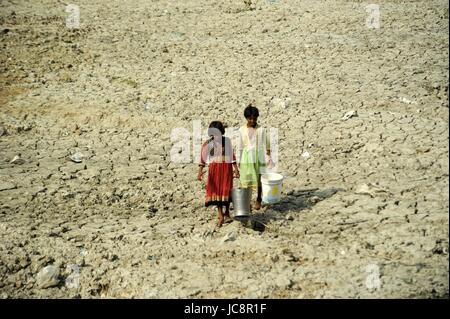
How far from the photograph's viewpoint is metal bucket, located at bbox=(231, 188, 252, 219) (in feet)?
15.5

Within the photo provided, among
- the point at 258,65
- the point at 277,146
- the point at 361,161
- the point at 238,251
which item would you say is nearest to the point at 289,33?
the point at 258,65

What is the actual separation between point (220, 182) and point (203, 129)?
224 cm

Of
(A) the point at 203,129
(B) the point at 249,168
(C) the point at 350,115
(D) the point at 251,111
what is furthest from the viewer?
(A) the point at 203,129

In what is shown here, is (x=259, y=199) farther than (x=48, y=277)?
Yes

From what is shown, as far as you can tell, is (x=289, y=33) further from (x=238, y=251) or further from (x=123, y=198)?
(x=238, y=251)

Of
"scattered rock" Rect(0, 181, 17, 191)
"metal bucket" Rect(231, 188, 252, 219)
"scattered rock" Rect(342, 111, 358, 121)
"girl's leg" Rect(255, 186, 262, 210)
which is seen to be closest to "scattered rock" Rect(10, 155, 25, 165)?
"scattered rock" Rect(0, 181, 17, 191)

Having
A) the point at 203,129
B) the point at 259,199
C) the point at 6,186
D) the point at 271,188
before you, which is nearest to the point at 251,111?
the point at 271,188

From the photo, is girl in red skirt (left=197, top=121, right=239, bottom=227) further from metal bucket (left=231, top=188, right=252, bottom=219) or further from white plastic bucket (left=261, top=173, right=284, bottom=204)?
white plastic bucket (left=261, top=173, right=284, bottom=204)

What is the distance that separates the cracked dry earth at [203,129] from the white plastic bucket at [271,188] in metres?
0.13

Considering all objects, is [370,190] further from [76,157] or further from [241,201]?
[76,157]

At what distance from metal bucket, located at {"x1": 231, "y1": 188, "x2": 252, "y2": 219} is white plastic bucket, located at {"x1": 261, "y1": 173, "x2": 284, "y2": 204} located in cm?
34

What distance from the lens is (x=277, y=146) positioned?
637cm

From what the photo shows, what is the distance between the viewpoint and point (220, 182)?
4805mm

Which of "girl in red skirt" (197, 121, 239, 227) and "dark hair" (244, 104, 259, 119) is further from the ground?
"dark hair" (244, 104, 259, 119)
